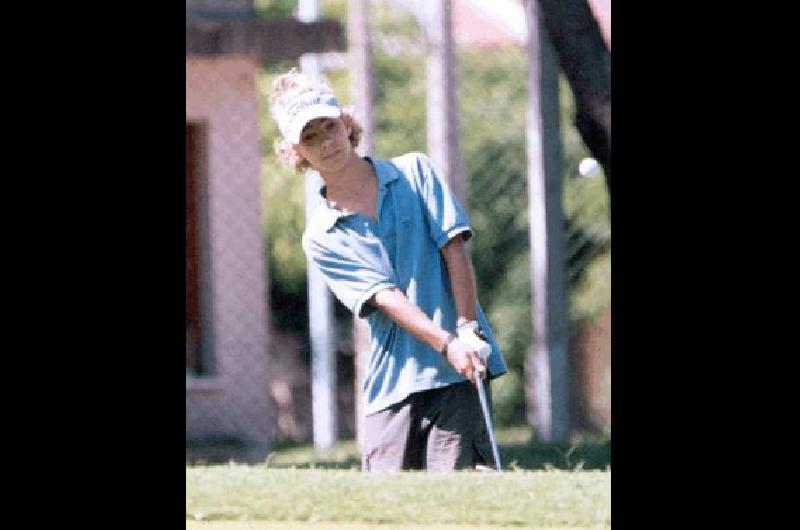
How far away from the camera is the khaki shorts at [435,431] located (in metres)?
5.32

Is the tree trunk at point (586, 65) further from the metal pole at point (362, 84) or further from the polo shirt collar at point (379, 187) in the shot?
the polo shirt collar at point (379, 187)

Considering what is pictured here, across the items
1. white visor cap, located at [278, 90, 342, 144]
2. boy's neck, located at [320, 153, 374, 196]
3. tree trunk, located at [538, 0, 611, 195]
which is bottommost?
boy's neck, located at [320, 153, 374, 196]

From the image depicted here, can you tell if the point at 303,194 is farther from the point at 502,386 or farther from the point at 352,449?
the point at 352,449

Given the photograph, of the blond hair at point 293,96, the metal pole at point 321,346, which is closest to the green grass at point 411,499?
the blond hair at point 293,96

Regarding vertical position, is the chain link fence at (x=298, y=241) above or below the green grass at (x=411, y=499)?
above

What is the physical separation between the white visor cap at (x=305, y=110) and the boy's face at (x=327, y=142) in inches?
1.2

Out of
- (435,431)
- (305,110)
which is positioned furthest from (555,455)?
(305,110)

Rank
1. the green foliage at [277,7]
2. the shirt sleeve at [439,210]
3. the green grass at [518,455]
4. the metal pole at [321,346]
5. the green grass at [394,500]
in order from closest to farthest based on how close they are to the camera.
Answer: the green grass at [394,500] → the shirt sleeve at [439,210] → the green grass at [518,455] → the metal pole at [321,346] → the green foliage at [277,7]

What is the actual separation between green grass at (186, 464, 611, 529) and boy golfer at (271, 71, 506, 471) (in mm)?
344

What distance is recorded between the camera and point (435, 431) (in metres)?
5.32

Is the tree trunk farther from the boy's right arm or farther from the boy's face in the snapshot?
the boy's right arm

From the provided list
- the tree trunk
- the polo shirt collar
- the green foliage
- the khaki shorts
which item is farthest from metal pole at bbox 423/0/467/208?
the green foliage

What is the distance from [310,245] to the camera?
5473 mm

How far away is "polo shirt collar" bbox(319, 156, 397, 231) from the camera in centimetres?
532
